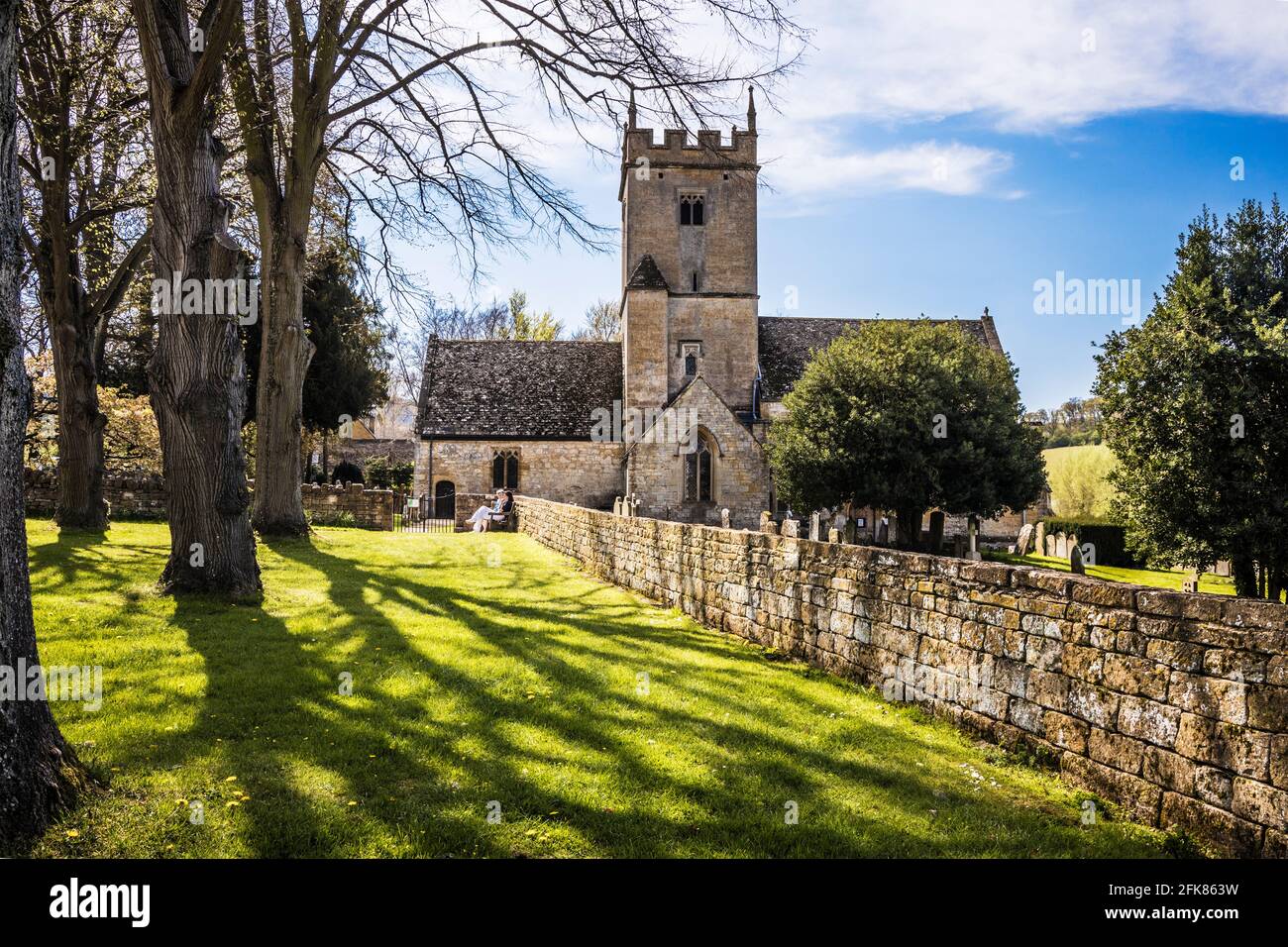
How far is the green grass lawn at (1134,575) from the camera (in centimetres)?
2192

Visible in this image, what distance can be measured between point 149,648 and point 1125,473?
60.4 feet

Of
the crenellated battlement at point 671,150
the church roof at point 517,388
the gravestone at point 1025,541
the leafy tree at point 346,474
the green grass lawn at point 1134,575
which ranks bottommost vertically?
the green grass lawn at point 1134,575

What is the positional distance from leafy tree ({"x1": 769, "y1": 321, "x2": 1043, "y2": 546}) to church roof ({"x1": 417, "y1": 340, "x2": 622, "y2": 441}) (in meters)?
12.4

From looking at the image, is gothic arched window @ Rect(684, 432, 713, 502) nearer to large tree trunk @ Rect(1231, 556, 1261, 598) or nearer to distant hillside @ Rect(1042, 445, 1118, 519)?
large tree trunk @ Rect(1231, 556, 1261, 598)

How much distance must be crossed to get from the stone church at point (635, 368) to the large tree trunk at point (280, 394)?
57.4 ft

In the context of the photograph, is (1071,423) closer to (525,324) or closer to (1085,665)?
(525,324)

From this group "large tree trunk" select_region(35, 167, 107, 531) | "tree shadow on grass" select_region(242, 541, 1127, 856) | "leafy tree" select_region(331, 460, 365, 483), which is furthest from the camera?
"leafy tree" select_region(331, 460, 365, 483)

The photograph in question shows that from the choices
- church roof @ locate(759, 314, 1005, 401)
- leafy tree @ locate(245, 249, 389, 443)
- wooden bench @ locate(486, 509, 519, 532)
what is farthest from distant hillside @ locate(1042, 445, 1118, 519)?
leafy tree @ locate(245, 249, 389, 443)

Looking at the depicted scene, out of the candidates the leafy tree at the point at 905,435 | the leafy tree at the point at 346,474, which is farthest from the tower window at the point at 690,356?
the leafy tree at the point at 346,474

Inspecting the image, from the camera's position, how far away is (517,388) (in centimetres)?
3534

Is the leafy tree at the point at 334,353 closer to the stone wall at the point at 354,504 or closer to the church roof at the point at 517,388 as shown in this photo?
the church roof at the point at 517,388

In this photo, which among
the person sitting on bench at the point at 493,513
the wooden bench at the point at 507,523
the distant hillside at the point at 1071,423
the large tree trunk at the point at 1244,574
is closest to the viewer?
the large tree trunk at the point at 1244,574

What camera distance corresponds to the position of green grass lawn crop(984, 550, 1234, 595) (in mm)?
21922
